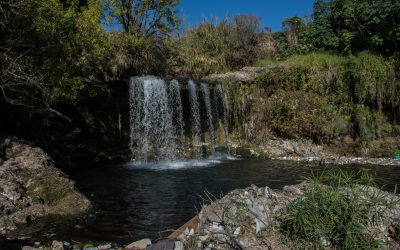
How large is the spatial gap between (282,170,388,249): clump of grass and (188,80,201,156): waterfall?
12.6m

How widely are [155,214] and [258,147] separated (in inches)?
393

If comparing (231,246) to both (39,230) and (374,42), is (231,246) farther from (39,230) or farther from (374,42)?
(374,42)

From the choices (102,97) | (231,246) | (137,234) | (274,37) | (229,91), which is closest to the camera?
(231,246)

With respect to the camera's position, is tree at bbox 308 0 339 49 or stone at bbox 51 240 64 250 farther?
tree at bbox 308 0 339 49

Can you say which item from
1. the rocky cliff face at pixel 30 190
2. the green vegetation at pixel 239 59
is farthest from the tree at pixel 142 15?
the rocky cliff face at pixel 30 190

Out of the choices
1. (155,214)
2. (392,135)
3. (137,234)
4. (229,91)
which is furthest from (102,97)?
(392,135)

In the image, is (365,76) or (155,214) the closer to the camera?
(155,214)

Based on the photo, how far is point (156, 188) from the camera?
1034 centimetres

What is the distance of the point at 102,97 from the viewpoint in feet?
54.1

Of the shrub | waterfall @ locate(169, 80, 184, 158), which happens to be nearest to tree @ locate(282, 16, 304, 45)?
the shrub

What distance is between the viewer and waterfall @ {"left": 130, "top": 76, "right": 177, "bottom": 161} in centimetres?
1630

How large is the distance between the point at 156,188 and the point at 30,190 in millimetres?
3301

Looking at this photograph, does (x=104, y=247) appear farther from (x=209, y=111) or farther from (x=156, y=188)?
(x=209, y=111)

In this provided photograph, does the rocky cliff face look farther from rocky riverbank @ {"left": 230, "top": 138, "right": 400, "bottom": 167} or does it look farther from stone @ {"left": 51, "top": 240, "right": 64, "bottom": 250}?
rocky riverbank @ {"left": 230, "top": 138, "right": 400, "bottom": 167}
